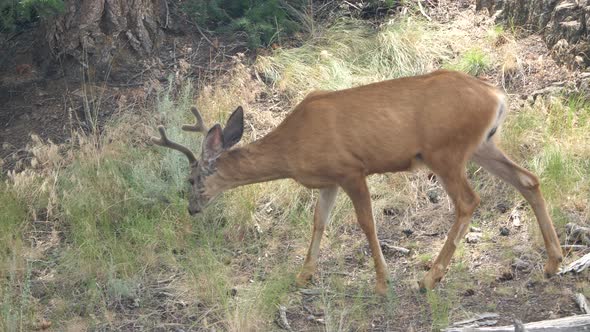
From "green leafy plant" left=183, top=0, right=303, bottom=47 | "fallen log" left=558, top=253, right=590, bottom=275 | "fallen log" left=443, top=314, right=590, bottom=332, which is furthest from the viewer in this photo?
"green leafy plant" left=183, top=0, right=303, bottom=47

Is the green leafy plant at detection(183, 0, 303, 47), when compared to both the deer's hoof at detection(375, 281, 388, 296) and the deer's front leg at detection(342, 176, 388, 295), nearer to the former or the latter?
the deer's front leg at detection(342, 176, 388, 295)

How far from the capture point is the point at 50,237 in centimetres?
897

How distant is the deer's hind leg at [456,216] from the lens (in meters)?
7.39

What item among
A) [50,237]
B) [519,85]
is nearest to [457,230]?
[519,85]

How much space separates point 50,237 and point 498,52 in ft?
15.9

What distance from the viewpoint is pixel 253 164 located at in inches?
307

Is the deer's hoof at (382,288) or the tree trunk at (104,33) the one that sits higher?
the tree trunk at (104,33)

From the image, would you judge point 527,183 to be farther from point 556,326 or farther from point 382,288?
point 556,326

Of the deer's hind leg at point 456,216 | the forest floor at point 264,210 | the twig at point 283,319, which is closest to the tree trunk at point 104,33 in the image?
the forest floor at point 264,210

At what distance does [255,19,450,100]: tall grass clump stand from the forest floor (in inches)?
0.8

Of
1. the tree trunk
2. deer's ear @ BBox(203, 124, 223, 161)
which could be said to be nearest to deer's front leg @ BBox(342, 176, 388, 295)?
deer's ear @ BBox(203, 124, 223, 161)

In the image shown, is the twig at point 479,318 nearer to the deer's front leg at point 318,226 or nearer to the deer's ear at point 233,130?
the deer's front leg at point 318,226

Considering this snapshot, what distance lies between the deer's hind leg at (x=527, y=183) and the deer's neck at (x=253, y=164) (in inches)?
59.9

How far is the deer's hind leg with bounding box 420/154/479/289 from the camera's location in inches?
291
